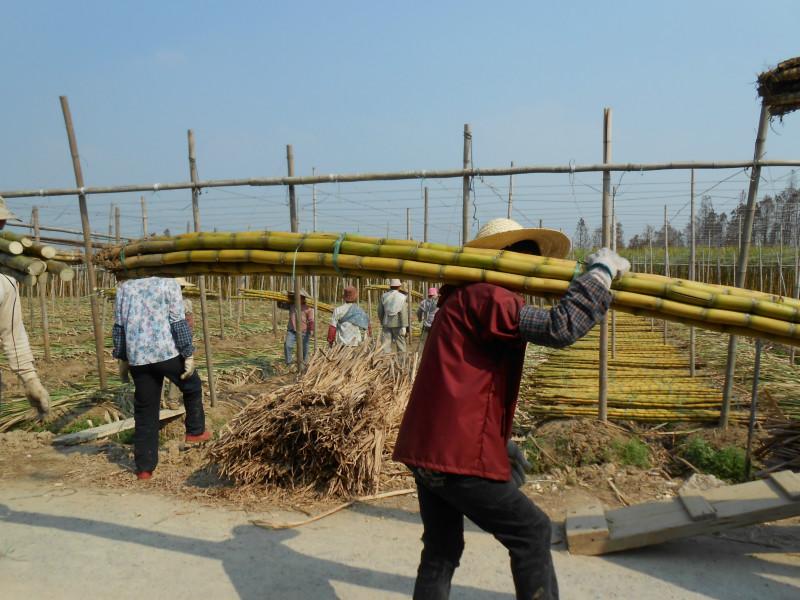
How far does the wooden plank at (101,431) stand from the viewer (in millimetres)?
5594

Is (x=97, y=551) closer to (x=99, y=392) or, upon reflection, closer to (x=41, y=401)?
(x=41, y=401)

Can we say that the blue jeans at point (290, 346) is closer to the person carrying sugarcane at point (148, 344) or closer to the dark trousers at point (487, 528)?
the person carrying sugarcane at point (148, 344)

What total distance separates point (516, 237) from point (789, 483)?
88.1 inches

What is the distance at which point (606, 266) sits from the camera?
7.30 ft

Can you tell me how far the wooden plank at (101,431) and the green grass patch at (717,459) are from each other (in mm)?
4514

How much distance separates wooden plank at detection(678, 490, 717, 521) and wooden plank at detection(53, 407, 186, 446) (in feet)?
14.2

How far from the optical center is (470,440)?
2.23 m

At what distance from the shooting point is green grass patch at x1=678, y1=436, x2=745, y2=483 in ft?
14.4

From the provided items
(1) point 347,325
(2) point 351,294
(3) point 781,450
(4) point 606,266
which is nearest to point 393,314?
(2) point 351,294

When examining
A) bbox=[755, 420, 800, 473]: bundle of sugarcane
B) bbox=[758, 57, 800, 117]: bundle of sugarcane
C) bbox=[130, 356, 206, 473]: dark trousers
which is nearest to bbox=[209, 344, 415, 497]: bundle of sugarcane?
bbox=[130, 356, 206, 473]: dark trousers

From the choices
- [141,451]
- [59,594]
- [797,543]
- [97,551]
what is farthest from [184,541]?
[797,543]

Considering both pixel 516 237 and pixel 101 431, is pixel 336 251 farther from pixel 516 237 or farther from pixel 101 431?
pixel 101 431

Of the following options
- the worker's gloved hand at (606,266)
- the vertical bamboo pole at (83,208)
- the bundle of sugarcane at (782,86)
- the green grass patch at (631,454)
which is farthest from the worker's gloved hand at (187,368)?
the bundle of sugarcane at (782,86)

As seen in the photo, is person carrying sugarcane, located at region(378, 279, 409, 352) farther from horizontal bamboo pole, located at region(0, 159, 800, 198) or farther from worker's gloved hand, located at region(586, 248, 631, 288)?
worker's gloved hand, located at region(586, 248, 631, 288)
